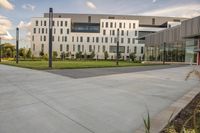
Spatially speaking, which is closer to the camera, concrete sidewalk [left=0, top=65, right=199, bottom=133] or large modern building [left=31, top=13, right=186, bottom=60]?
concrete sidewalk [left=0, top=65, right=199, bottom=133]

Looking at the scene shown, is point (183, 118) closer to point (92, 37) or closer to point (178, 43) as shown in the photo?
point (178, 43)

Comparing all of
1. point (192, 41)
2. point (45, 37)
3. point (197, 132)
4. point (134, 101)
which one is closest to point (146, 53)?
point (192, 41)

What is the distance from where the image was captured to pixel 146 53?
64.4 meters

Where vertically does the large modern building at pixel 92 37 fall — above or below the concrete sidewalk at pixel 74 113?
above

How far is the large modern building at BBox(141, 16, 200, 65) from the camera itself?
36.6 metres

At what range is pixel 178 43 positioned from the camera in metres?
46.8

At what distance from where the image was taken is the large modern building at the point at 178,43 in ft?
120

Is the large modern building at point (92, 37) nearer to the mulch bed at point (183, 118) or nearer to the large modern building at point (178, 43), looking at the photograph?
the large modern building at point (178, 43)

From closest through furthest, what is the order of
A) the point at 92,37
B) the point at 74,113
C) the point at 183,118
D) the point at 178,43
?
the point at 183,118, the point at 74,113, the point at 178,43, the point at 92,37

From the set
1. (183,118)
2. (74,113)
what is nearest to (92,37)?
(74,113)

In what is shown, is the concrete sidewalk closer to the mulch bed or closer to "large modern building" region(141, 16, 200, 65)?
the mulch bed

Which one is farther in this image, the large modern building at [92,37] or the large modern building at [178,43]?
the large modern building at [92,37]

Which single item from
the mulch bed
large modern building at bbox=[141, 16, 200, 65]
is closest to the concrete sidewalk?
the mulch bed

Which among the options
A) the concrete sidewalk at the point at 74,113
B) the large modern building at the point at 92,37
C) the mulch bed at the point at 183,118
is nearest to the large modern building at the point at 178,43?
the large modern building at the point at 92,37
